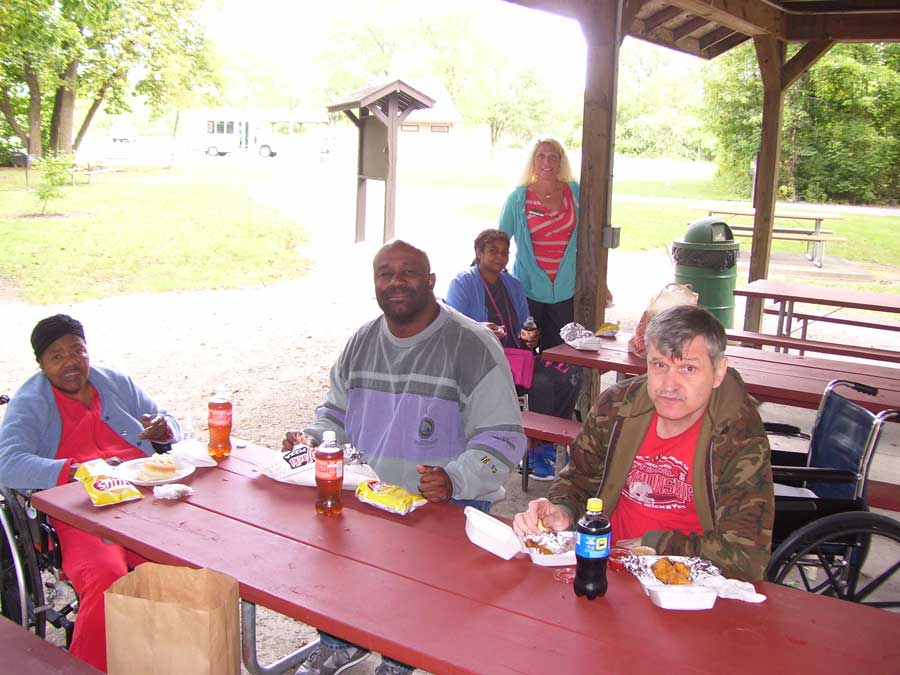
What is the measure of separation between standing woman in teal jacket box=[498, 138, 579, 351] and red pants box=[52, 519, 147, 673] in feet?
10.4

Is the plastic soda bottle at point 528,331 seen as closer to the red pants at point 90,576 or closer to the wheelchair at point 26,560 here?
the red pants at point 90,576

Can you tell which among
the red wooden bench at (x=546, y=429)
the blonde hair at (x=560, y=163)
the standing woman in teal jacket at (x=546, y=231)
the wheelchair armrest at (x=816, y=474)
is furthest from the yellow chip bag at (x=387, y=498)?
the blonde hair at (x=560, y=163)

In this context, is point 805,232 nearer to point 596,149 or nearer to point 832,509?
point 596,149

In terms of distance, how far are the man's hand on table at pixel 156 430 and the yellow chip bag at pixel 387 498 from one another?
3.02ft

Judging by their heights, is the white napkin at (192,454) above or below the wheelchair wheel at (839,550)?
above

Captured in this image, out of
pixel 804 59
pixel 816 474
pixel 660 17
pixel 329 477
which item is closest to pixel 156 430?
pixel 329 477

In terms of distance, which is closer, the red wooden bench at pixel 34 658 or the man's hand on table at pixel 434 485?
the red wooden bench at pixel 34 658

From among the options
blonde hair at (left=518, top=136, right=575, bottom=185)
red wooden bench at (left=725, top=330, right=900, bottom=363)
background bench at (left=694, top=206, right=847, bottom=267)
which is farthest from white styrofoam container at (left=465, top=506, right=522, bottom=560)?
background bench at (left=694, top=206, right=847, bottom=267)

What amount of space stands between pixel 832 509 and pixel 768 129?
6586mm

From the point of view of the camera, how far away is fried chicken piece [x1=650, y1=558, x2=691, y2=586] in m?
1.87

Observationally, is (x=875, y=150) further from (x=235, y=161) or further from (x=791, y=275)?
(x=235, y=161)

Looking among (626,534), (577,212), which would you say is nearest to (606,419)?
(626,534)

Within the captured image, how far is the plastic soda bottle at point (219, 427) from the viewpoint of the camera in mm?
2775

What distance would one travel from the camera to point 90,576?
251cm
